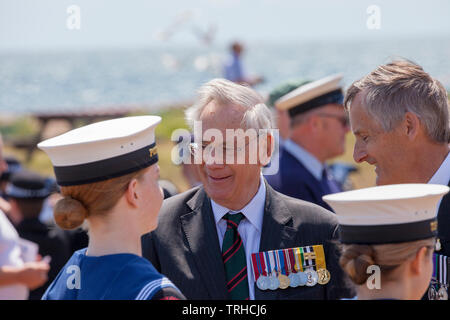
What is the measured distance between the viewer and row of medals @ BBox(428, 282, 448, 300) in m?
2.47

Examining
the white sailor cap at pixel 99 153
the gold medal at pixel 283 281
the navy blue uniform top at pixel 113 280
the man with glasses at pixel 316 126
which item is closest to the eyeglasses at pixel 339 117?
the man with glasses at pixel 316 126

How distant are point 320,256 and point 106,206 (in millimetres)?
958

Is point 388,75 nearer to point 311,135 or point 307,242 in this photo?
point 307,242

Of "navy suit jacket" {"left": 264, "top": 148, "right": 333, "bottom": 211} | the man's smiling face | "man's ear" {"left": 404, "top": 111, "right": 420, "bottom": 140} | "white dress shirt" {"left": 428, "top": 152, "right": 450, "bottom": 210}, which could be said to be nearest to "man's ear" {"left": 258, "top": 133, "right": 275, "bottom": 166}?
the man's smiling face

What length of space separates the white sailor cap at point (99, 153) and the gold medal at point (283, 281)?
2.42 ft

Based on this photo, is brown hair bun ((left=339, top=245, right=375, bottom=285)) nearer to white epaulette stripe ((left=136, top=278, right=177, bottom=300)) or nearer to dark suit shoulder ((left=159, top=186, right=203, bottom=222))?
white epaulette stripe ((left=136, top=278, right=177, bottom=300))

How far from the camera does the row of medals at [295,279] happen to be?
2.65 metres

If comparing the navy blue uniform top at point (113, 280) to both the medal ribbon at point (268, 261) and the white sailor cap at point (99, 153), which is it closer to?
the white sailor cap at point (99, 153)

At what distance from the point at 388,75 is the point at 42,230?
2.54 metres

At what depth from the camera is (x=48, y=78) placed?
1509 cm

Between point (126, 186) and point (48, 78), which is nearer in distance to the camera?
point (126, 186)
